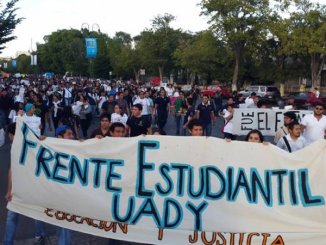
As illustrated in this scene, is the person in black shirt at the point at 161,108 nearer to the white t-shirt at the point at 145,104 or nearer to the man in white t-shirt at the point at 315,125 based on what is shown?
the white t-shirt at the point at 145,104

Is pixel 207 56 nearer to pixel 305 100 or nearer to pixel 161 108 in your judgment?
pixel 305 100

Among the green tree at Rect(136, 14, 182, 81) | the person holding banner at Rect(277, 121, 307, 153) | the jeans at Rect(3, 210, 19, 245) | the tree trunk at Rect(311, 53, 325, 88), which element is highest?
the green tree at Rect(136, 14, 182, 81)

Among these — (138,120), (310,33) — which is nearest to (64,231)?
(138,120)

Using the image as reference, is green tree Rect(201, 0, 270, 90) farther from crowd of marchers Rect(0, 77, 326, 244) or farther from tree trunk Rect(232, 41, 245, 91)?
crowd of marchers Rect(0, 77, 326, 244)

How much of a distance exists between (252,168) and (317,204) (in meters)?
0.69

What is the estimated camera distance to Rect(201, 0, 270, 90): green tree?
5016 centimetres

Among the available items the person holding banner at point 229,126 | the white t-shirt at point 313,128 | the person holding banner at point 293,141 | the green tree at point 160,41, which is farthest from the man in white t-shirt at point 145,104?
the green tree at point 160,41

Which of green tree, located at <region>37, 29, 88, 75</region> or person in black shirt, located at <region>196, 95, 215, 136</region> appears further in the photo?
green tree, located at <region>37, 29, 88, 75</region>

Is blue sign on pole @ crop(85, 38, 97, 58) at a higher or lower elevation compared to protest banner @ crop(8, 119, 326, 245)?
higher

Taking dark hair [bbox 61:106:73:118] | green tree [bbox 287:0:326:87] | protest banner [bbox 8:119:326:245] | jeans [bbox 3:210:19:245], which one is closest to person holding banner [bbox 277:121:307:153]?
protest banner [bbox 8:119:326:245]

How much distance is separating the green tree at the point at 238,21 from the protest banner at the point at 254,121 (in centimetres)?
3970

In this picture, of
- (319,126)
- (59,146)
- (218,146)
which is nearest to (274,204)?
(218,146)

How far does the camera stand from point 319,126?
322 inches

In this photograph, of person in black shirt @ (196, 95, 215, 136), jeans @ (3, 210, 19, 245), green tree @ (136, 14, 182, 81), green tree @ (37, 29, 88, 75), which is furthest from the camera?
green tree @ (37, 29, 88, 75)
